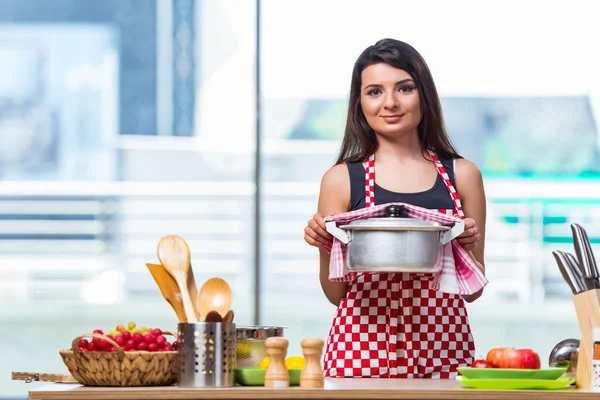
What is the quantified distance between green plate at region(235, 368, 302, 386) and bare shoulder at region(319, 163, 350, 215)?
1.92 ft

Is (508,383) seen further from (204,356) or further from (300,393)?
(204,356)

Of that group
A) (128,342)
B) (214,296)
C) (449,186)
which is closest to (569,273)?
(449,186)

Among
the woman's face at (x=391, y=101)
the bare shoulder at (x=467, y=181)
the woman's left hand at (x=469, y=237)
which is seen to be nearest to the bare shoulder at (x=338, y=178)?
the woman's face at (x=391, y=101)

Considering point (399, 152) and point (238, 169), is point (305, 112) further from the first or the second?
point (399, 152)

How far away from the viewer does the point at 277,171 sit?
4609 mm

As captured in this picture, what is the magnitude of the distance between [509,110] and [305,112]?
95 centimetres

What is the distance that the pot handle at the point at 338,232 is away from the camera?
200 centimetres

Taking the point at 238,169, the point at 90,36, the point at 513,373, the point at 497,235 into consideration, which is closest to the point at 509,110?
the point at 497,235

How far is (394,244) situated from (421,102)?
554 mm

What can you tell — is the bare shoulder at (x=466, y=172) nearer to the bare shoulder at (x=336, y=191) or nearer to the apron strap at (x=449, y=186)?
the apron strap at (x=449, y=186)

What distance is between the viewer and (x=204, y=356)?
1830 millimetres

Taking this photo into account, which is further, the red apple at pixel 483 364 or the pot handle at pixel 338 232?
the pot handle at pixel 338 232

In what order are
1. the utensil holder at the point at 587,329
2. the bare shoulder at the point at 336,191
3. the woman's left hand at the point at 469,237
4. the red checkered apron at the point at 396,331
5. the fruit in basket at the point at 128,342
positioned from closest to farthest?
the fruit in basket at the point at 128,342 → the utensil holder at the point at 587,329 → the woman's left hand at the point at 469,237 → the red checkered apron at the point at 396,331 → the bare shoulder at the point at 336,191

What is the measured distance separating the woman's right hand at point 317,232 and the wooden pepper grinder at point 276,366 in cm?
33
